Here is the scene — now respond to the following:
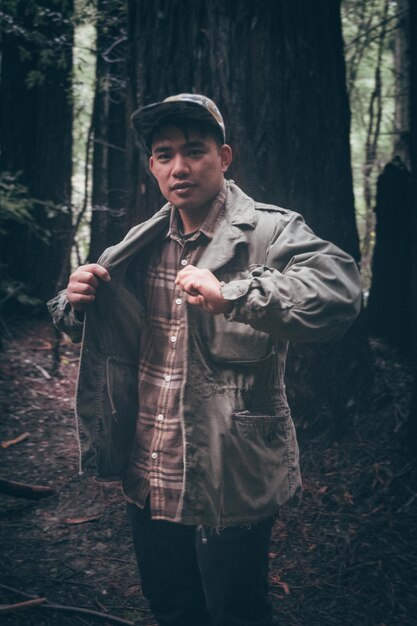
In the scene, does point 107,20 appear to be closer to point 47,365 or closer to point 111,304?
point 47,365

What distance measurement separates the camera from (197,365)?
2.38 metres

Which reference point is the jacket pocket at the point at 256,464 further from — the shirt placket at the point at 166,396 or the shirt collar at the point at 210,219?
the shirt collar at the point at 210,219

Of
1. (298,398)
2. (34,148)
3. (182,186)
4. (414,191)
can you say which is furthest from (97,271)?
(34,148)

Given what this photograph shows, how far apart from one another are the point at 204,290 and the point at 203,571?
1251mm

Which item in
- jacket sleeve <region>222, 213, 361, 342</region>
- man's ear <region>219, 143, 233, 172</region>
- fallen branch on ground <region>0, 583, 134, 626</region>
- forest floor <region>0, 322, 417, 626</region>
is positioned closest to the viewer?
jacket sleeve <region>222, 213, 361, 342</region>

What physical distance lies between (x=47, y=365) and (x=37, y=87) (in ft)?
14.6

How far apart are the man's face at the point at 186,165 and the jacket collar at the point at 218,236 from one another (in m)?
0.13

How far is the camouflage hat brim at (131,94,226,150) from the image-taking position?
94.1 inches

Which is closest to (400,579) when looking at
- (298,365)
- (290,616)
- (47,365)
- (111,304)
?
(290,616)

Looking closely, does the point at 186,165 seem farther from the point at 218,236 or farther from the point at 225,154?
the point at 218,236

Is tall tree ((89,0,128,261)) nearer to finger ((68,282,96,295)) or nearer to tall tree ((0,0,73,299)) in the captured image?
tall tree ((0,0,73,299))

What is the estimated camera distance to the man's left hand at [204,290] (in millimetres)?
2074

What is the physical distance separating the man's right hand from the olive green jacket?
62mm

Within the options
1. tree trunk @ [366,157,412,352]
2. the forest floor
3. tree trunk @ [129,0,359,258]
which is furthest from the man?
tree trunk @ [366,157,412,352]
